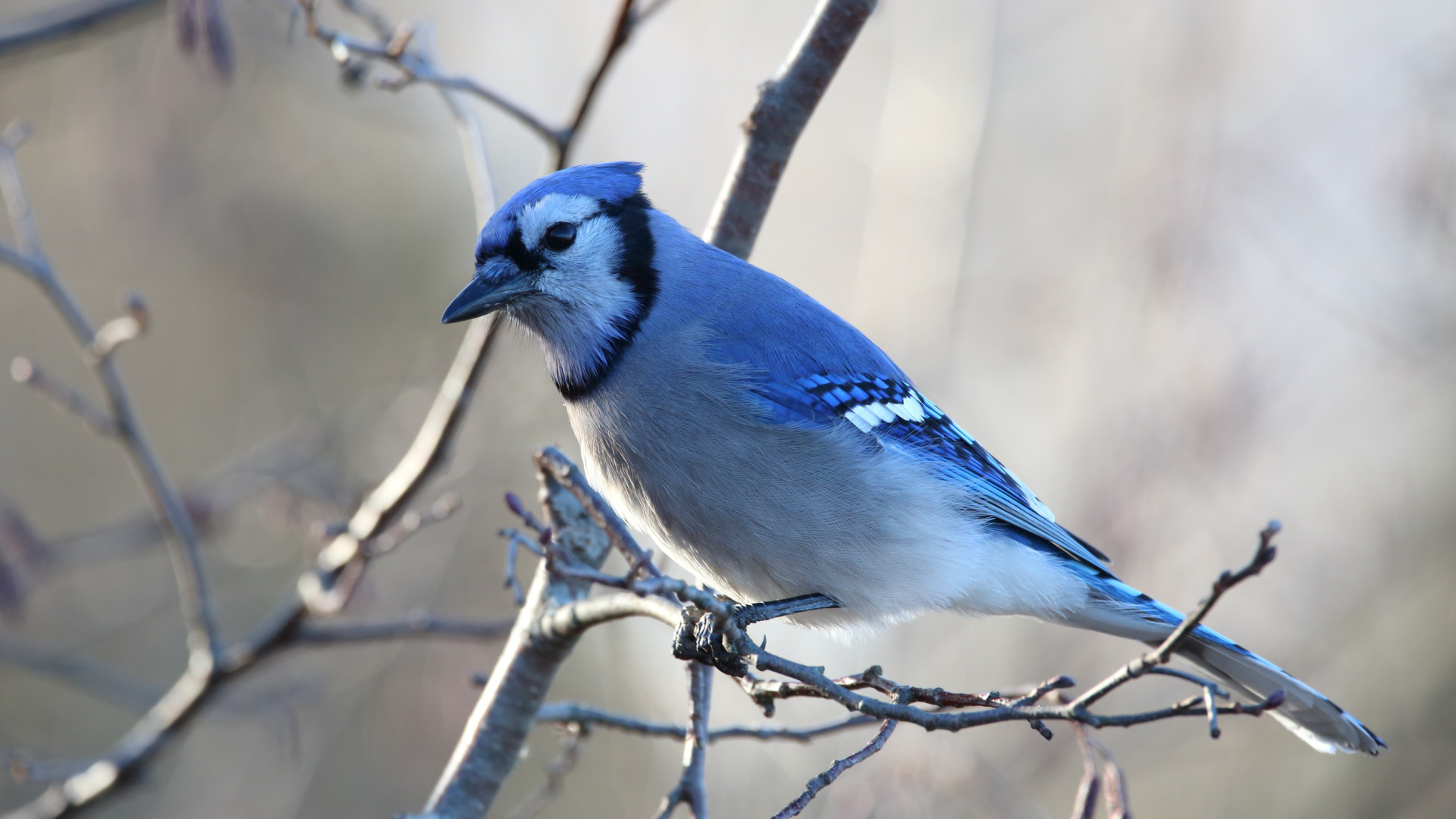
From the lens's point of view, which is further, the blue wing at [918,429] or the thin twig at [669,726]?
the blue wing at [918,429]

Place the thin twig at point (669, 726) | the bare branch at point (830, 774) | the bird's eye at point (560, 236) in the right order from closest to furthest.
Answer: the bare branch at point (830, 774) < the thin twig at point (669, 726) < the bird's eye at point (560, 236)

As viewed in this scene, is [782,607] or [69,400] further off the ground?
[782,607]

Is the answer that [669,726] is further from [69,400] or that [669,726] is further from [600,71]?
[69,400]

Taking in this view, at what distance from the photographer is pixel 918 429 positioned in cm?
252

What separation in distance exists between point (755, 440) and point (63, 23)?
5.68 ft

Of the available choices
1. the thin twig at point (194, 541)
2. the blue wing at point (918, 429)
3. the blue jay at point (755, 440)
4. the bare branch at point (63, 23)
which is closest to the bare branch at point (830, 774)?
the blue jay at point (755, 440)

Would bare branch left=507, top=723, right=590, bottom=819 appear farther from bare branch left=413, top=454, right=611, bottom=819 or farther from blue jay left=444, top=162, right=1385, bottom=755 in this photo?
blue jay left=444, top=162, right=1385, bottom=755

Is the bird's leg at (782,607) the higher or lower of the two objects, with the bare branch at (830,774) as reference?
lower

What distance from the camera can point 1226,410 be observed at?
4.81 m

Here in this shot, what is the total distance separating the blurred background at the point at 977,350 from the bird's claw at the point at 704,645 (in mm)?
1958

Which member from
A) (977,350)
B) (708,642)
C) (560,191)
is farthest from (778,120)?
(977,350)

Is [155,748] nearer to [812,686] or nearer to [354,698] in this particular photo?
[812,686]

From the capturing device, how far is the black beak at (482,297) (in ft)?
7.04

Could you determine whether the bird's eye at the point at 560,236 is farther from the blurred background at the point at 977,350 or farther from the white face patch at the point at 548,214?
the blurred background at the point at 977,350
